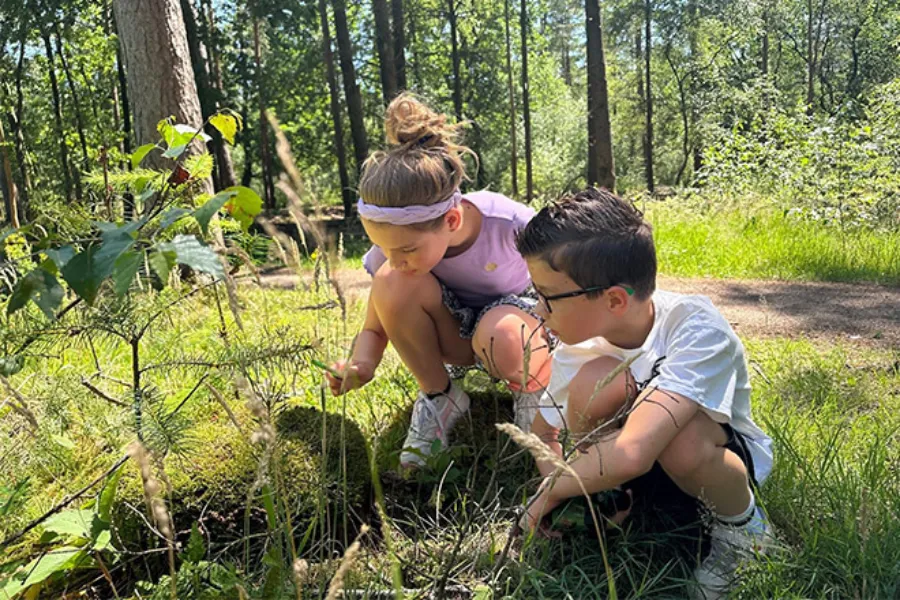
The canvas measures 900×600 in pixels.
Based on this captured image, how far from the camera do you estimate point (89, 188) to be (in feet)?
6.55

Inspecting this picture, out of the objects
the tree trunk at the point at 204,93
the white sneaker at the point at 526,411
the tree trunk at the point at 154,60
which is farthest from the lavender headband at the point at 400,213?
the tree trunk at the point at 204,93

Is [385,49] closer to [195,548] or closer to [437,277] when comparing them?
[437,277]

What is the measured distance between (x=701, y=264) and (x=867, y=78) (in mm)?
26041

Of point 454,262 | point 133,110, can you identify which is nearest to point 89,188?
point 454,262

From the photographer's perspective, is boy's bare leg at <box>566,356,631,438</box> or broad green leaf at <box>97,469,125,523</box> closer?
broad green leaf at <box>97,469,125,523</box>

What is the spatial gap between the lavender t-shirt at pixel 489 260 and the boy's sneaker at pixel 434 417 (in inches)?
13.4

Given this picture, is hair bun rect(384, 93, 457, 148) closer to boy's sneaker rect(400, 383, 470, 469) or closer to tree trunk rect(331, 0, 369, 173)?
boy's sneaker rect(400, 383, 470, 469)

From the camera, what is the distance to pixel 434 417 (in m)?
2.26

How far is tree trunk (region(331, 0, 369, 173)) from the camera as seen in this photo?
1377cm

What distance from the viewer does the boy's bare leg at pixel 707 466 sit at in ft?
4.60

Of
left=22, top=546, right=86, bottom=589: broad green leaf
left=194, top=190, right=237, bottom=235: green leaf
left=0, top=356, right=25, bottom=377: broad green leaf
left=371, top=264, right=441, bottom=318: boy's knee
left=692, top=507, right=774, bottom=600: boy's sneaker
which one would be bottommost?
left=692, top=507, right=774, bottom=600: boy's sneaker

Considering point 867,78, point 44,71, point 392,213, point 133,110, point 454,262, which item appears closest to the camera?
point 392,213

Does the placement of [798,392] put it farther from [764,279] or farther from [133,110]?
[133,110]

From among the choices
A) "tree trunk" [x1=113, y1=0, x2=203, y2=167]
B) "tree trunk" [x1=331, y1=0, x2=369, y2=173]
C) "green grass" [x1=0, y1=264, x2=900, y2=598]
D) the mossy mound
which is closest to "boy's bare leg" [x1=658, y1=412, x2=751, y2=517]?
"green grass" [x1=0, y1=264, x2=900, y2=598]
